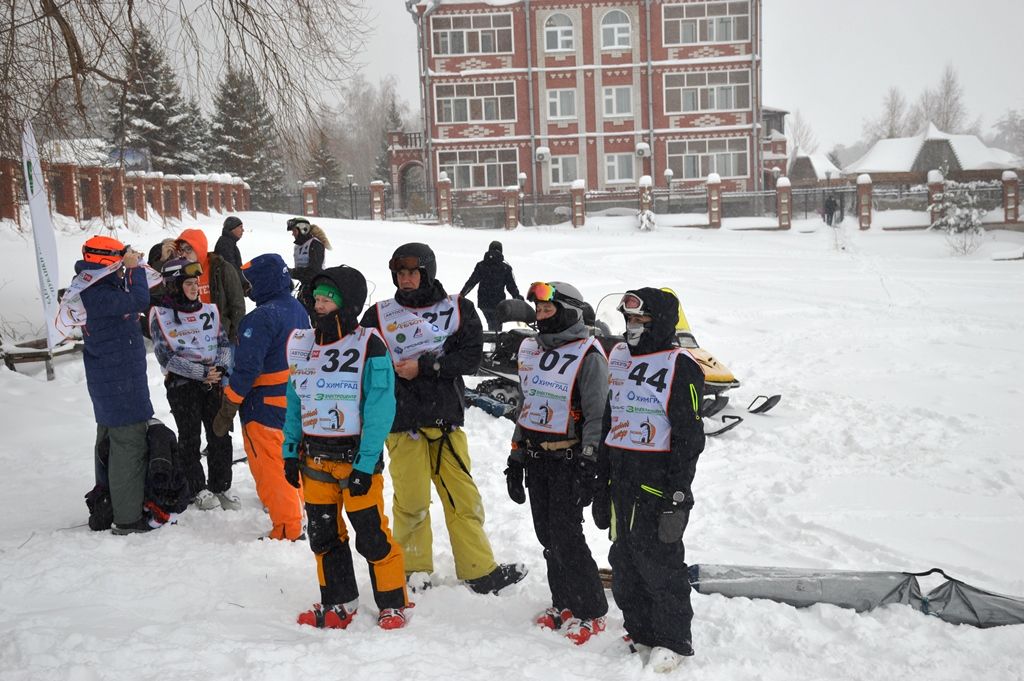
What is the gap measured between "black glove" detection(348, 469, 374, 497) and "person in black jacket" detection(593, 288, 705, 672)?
1282 mm

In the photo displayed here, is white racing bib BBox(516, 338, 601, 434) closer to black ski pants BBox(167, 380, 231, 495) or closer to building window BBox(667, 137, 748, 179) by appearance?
black ski pants BBox(167, 380, 231, 495)

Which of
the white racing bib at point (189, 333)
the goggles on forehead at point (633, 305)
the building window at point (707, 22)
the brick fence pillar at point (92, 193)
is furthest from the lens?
the building window at point (707, 22)

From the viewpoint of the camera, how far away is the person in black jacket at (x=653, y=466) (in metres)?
4.27

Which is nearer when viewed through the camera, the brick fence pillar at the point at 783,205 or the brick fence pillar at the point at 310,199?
the brick fence pillar at the point at 310,199

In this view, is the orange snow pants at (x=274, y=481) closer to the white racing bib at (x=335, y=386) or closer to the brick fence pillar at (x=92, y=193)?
the white racing bib at (x=335, y=386)

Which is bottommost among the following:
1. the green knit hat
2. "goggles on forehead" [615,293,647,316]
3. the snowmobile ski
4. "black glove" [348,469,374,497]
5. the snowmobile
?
the snowmobile ski

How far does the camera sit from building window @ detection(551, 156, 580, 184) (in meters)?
42.0

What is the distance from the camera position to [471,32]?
1593 inches

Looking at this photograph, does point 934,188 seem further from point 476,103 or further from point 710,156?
point 476,103

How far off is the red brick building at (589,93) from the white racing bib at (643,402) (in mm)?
37406

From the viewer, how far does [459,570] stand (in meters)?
5.18

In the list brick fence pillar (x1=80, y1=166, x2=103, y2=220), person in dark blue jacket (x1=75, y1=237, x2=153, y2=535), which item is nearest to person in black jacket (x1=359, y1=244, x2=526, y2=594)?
person in dark blue jacket (x1=75, y1=237, x2=153, y2=535)

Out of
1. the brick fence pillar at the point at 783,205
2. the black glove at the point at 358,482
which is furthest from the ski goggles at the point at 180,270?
the brick fence pillar at the point at 783,205

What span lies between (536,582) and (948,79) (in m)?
105
